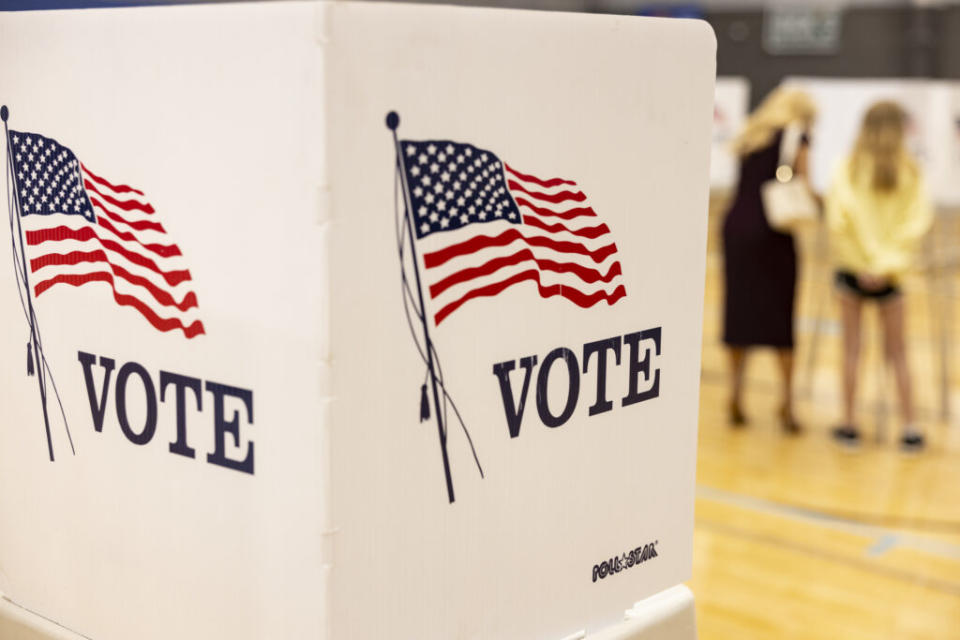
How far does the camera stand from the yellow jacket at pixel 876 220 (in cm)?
435

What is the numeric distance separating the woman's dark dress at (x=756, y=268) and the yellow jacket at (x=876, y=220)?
9.9 inches

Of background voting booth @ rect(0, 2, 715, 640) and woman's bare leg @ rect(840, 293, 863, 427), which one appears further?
woman's bare leg @ rect(840, 293, 863, 427)

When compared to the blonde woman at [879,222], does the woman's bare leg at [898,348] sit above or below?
below

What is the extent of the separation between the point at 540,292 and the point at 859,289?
13.0 ft

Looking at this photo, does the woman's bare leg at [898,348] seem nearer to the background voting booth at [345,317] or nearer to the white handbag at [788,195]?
the white handbag at [788,195]

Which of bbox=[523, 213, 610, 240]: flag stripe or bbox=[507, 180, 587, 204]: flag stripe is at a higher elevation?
bbox=[507, 180, 587, 204]: flag stripe

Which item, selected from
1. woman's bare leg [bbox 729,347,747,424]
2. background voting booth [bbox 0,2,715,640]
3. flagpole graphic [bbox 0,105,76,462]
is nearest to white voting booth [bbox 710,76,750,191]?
woman's bare leg [bbox 729,347,747,424]

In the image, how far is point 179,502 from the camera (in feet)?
2.60

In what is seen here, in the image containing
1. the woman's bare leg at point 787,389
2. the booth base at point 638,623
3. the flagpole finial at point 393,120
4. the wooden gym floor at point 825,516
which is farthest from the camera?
the woman's bare leg at point 787,389

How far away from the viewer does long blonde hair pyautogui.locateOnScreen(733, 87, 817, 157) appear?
14.7ft

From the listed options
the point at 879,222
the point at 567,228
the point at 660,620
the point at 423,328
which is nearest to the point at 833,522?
the point at 879,222

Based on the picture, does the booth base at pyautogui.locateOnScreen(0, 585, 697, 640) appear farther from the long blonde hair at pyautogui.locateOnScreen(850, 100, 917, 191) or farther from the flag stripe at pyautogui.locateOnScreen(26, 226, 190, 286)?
the long blonde hair at pyautogui.locateOnScreen(850, 100, 917, 191)

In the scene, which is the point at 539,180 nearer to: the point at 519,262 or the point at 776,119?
the point at 519,262

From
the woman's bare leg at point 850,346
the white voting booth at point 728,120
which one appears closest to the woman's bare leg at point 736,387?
the woman's bare leg at point 850,346
